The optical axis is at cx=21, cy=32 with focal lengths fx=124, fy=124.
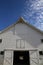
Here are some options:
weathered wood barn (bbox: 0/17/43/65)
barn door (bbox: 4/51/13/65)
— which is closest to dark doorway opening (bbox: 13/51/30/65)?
weathered wood barn (bbox: 0/17/43/65)

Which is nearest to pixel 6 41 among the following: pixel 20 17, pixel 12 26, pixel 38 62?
pixel 12 26

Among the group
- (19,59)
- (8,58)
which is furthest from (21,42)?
(19,59)

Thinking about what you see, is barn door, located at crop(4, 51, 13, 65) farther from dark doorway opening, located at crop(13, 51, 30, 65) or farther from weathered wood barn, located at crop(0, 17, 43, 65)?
dark doorway opening, located at crop(13, 51, 30, 65)

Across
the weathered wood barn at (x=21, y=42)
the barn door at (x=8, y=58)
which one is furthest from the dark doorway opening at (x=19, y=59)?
the barn door at (x=8, y=58)

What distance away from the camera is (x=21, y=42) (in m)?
19.0

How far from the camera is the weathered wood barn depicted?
18.4 m

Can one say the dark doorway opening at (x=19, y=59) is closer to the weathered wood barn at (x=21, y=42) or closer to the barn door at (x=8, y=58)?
the weathered wood barn at (x=21, y=42)

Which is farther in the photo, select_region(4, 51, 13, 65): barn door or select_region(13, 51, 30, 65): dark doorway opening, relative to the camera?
select_region(13, 51, 30, 65): dark doorway opening

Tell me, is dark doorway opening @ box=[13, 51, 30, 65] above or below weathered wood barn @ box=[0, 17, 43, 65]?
below

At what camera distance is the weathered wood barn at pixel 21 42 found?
18.4 m

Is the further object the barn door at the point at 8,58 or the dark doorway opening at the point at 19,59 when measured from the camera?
the dark doorway opening at the point at 19,59

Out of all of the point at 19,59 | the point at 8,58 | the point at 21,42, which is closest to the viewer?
the point at 8,58

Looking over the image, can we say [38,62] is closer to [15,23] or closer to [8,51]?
[8,51]

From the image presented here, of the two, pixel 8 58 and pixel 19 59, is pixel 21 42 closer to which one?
pixel 8 58
